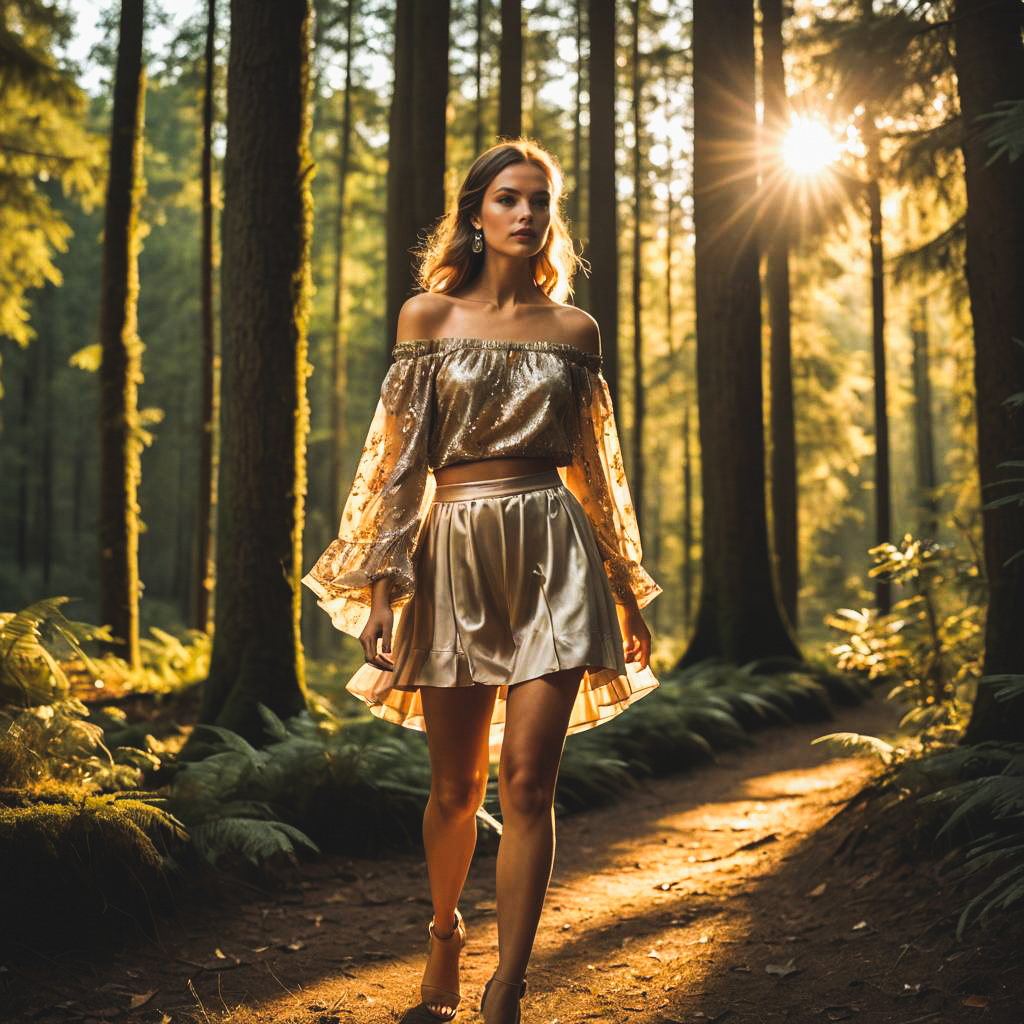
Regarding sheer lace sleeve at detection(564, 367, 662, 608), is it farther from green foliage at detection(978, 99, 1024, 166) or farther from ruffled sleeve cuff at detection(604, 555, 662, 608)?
green foliage at detection(978, 99, 1024, 166)

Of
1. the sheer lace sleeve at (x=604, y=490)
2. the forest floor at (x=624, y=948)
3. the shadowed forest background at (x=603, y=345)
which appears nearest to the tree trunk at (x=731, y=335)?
the shadowed forest background at (x=603, y=345)

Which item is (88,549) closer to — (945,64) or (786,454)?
(786,454)

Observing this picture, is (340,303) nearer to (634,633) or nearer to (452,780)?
(634,633)

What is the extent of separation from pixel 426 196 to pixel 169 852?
20.7 feet

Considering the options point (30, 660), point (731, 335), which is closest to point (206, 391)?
point (731, 335)

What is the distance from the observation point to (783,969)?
3.89 m

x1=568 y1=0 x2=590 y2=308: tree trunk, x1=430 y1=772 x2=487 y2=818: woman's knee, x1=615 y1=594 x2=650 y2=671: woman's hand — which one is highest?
x1=568 y1=0 x2=590 y2=308: tree trunk

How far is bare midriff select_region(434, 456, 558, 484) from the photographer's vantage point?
3459 millimetres

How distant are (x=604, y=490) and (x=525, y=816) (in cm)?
122

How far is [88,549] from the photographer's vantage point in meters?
36.2

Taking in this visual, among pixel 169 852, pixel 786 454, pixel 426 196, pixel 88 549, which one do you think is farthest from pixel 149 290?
pixel 169 852

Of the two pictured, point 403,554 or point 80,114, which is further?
point 80,114

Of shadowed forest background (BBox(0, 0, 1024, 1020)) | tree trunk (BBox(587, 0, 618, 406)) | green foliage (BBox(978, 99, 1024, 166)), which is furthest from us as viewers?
tree trunk (BBox(587, 0, 618, 406))

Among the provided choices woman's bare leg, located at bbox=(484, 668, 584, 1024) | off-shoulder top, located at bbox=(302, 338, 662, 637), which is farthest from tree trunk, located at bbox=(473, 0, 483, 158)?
woman's bare leg, located at bbox=(484, 668, 584, 1024)
